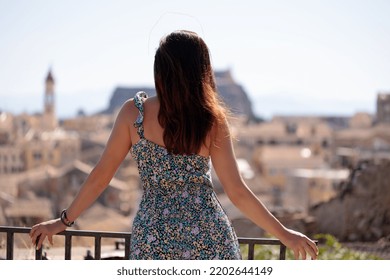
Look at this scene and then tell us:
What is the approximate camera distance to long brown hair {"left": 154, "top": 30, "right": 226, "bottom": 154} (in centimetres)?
208

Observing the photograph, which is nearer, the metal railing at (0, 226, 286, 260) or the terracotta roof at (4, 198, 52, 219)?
the metal railing at (0, 226, 286, 260)

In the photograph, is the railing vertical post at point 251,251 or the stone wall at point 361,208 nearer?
the railing vertical post at point 251,251

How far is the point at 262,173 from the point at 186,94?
4892 centimetres

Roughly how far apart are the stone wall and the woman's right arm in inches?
208

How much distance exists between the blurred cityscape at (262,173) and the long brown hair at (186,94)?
4.5 inches

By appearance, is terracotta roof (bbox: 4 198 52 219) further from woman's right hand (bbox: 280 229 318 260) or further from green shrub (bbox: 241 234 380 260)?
woman's right hand (bbox: 280 229 318 260)

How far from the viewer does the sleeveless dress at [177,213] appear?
6.91 ft

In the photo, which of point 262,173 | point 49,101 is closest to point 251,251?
point 262,173

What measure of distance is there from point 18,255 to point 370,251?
139 inches

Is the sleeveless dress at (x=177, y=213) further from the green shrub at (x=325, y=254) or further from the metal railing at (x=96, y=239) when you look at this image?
the green shrub at (x=325, y=254)

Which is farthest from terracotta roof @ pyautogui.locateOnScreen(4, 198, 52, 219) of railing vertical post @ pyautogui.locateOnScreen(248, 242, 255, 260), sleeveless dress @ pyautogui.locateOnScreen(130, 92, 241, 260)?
sleeveless dress @ pyautogui.locateOnScreen(130, 92, 241, 260)

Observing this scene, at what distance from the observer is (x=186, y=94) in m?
2.09

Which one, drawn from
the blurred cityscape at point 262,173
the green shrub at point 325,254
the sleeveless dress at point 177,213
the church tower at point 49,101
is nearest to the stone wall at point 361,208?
the blurred cityscape at point 262,173
